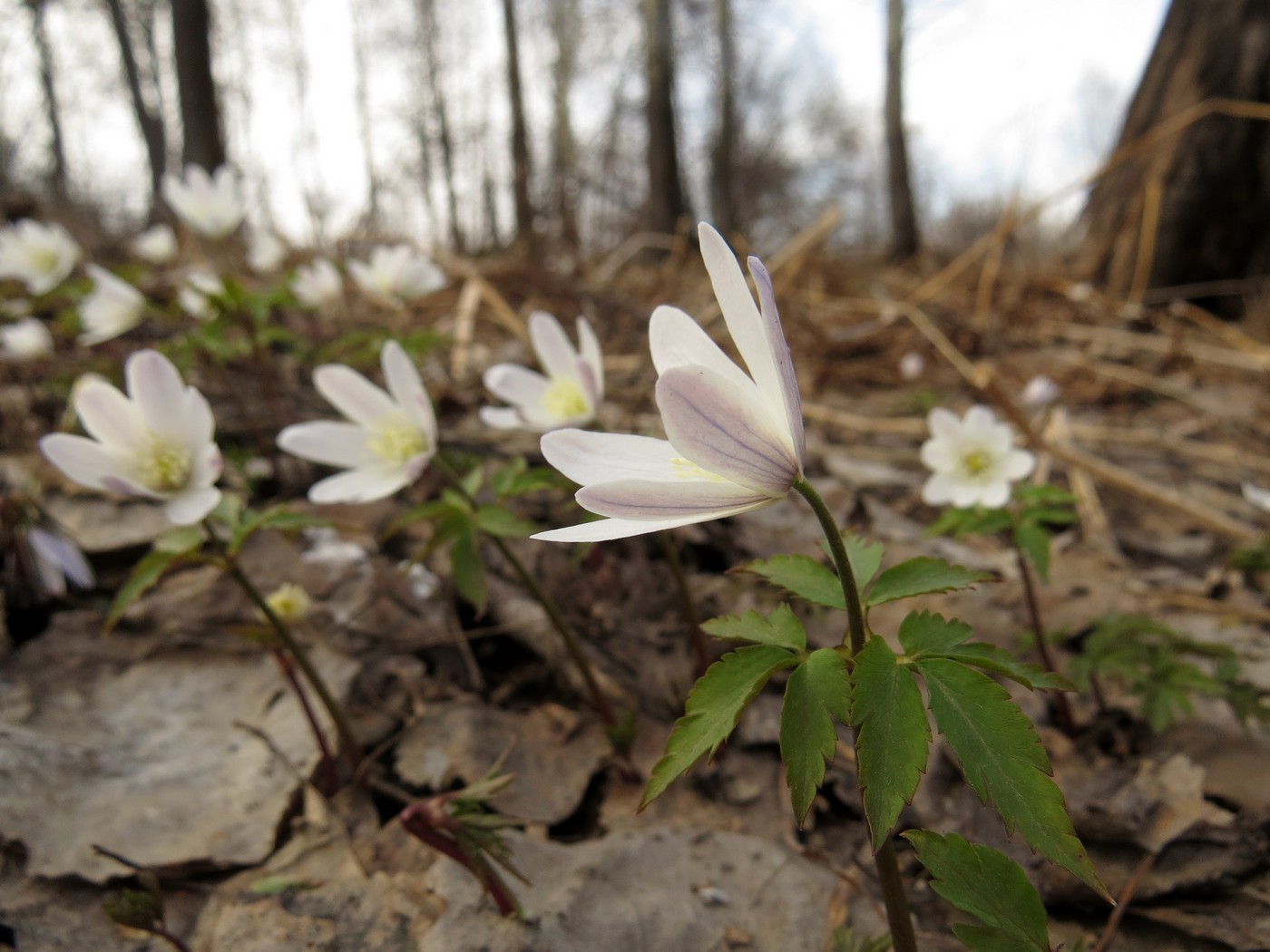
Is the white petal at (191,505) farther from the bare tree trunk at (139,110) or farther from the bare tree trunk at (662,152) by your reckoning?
the bare tree trunk at (139,110)

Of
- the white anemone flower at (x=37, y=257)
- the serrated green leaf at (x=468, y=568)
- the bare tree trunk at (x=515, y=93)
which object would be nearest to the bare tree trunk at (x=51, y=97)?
the bare tree trunk at (x=515, y=93)

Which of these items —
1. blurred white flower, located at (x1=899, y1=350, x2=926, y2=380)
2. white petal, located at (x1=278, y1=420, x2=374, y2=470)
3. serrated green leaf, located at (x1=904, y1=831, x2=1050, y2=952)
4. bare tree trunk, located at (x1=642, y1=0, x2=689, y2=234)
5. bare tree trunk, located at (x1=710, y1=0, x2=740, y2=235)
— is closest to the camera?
serrated green leaf, located at (x1=904, y1=831, x2=1050, y2=952)

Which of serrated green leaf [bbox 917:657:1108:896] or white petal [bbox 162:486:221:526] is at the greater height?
white petal [bbox 162:486:221:526]

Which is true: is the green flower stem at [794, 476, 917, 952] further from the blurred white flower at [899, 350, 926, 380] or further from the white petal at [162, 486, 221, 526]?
the blurred white flower at [899, 350, 926, 380]

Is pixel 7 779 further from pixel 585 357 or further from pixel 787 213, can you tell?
pixel 787 213

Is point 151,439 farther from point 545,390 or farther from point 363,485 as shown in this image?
point 545,390

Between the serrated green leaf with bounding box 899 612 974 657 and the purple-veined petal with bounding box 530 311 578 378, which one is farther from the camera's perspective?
the purple-veined petal with bounding box 530 311 578 378

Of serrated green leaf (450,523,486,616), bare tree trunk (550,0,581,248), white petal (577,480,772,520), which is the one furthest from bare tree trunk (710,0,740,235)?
white petal (577,480,772,520)

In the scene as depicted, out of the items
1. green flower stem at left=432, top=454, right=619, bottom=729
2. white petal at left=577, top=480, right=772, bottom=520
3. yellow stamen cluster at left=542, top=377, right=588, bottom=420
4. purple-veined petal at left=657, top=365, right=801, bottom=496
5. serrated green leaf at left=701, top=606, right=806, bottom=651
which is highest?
purple-veined petal at left=657, top=365, right=801, bottom=496

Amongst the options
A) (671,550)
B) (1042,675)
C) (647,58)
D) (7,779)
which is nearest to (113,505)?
(7,779)
